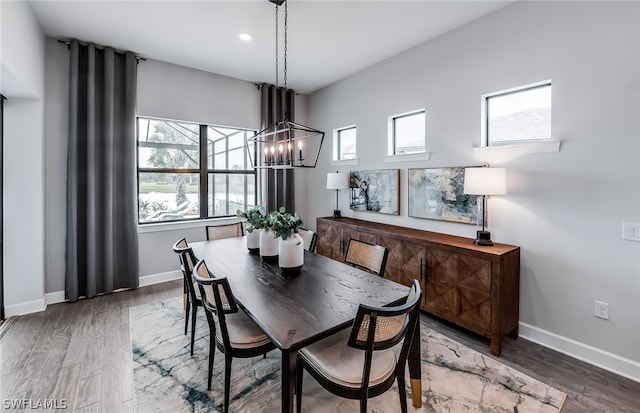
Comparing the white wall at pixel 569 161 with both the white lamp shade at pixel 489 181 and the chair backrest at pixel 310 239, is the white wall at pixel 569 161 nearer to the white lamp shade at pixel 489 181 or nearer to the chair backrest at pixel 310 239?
the white lamp shade at pixel 489 181

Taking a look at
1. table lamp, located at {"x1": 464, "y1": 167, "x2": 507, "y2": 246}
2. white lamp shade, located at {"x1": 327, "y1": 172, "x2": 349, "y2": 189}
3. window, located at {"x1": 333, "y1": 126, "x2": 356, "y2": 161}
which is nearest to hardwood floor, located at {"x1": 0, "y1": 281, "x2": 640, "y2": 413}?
table lamp, located at {"x1": 464, "y1": 167, "x2": 507, "y2": 246}

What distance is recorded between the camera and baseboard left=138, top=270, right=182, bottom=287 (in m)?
4.04

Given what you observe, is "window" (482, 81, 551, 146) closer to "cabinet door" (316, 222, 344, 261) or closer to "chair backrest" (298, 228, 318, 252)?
"chair backrest" (298, 228, 318, 252)

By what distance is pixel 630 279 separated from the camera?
2166 millimetres

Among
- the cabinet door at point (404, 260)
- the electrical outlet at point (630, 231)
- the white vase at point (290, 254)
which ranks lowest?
the cabinet door at point (404, 260)

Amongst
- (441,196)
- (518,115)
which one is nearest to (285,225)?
(441,196)

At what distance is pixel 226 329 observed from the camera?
5.73 ft

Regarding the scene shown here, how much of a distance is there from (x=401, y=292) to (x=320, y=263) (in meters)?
0.80

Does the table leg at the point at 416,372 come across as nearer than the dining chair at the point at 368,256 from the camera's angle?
Yes

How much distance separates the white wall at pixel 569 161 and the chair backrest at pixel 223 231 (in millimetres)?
2495

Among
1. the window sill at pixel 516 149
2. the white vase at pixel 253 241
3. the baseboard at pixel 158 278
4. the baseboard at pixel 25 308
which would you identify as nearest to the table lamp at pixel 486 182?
the window sill at pixel 516 149

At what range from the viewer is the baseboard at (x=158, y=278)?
4.04m

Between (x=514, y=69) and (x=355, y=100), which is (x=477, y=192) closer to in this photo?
(x=514, y=69)

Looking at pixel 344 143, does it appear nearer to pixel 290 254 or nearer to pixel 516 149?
pixel 516 149
